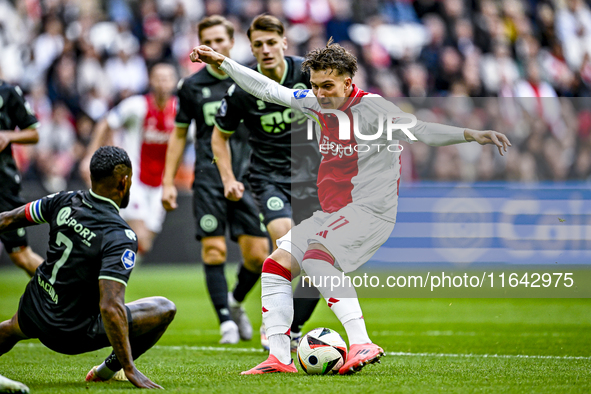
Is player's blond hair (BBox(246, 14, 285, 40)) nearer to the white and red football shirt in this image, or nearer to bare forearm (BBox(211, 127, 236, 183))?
Result: bare forearm (BBox(211, 127, 236, 183))

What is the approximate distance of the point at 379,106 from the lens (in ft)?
15.4

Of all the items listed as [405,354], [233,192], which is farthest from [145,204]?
[405,354]

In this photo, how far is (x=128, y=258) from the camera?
3.94m

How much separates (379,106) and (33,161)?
11.0 metres

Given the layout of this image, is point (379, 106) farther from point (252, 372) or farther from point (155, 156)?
point (155, 156)

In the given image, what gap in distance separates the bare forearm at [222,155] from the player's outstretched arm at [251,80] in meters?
1.11

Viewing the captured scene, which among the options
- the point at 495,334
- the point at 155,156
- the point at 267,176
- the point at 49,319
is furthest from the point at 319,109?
the point at 155,156

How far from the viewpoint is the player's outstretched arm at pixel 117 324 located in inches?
149

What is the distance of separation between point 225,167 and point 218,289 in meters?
1.35

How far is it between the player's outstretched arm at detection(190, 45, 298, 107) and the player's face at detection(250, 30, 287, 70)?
1.05 meters

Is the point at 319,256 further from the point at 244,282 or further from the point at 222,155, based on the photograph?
the point at 244,282

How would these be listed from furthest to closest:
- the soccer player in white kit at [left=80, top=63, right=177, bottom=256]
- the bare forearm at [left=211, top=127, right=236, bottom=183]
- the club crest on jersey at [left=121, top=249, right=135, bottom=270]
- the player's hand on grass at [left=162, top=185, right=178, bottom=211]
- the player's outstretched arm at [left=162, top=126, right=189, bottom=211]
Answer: the soccer player in white kit at [left=80, top=63, right=177, bottom=256], the player's outstretched arm at [left=162, top=126, right=189, bottom=211], the player's hand on grass at [left=162, top=185, right=178, bottom=211], the bare forearm at [left=211, top=127, right=236, bottom=183], the club crest on jersey at [left=121, top=249, right=135, bottom=270]

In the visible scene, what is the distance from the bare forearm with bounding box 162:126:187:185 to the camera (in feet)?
23.4

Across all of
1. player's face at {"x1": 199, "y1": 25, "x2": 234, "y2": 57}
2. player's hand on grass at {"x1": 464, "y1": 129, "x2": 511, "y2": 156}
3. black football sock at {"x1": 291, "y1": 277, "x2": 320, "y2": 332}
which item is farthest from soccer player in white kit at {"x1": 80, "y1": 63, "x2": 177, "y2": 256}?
player's hand on grass at {"x1": 464, "y1": 129, "x2": 511, "y2": 156}
